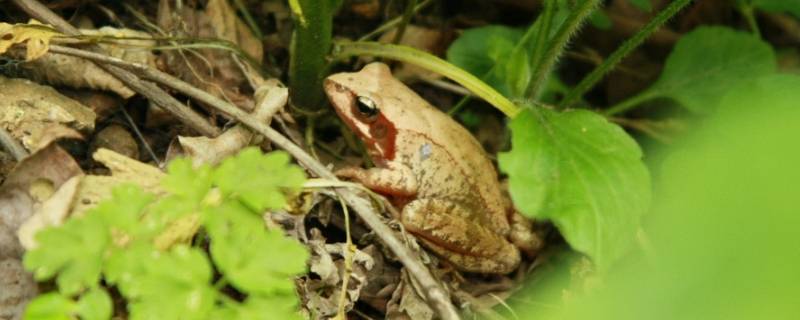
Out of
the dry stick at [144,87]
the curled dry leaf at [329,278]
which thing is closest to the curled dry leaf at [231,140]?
the dry stick at [144,87]

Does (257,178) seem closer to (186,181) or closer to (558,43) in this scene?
(186,181)

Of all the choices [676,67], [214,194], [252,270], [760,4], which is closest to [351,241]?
[214,194]

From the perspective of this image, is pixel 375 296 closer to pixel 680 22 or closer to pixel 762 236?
pixel 762 236

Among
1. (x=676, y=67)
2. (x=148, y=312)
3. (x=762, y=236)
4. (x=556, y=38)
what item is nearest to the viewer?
(x=762, y=236)

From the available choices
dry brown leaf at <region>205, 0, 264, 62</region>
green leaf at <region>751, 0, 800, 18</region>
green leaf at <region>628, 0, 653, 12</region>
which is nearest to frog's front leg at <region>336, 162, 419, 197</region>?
dry brown leaf at <region>205, 0, 264, 62</region>

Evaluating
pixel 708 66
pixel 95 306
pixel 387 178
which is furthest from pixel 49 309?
pixel 708 66

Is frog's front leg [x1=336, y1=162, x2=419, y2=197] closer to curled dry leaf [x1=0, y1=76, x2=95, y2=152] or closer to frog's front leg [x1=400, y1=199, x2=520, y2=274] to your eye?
frog's front leg [x1=400, y1=199, x2=520, y2=274]

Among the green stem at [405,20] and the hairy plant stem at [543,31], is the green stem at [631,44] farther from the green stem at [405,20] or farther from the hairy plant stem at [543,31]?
the green stem at [405,20]
